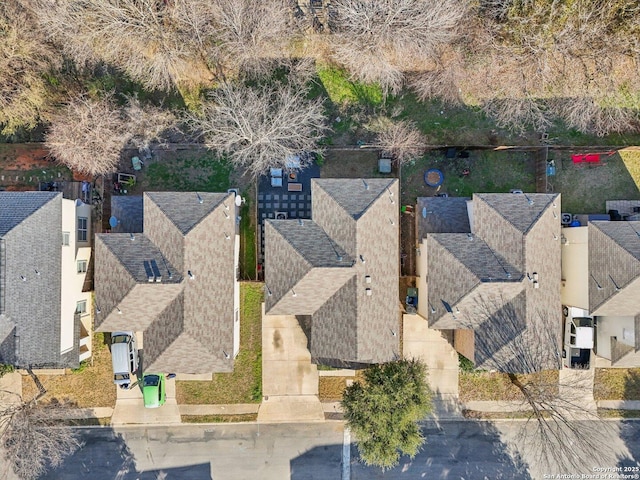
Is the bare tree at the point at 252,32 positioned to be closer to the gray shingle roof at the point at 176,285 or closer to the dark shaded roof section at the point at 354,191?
the dark shaded roof section at the point at 354,191

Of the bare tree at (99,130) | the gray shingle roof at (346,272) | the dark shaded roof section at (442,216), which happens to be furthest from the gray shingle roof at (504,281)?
the bare tree at (99,130)

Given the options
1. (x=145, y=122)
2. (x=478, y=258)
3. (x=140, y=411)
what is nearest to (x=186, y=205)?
(x=145, y=122)

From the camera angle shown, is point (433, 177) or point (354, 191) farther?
point (433, 177)

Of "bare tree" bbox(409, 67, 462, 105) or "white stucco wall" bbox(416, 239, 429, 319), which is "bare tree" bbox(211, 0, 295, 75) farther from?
"white stucco wall" bbox(416, 239, 429, 319)

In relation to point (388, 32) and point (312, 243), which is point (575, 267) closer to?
point (312, 243)

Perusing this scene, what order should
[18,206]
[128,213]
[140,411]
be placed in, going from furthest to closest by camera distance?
[140,411]
[128,213]
[18,206]

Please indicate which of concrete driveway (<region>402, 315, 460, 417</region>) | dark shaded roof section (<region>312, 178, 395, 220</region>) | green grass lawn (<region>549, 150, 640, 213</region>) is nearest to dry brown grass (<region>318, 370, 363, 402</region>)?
concrete driveway (<region>402, 315, 460, 417</region>)
